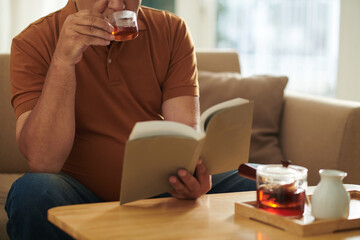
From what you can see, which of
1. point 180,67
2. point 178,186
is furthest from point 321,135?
point 178,186

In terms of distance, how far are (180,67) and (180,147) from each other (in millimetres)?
620

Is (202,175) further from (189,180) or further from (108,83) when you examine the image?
(108,83)

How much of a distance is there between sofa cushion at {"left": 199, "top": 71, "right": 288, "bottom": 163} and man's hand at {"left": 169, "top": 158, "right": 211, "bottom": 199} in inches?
38.2

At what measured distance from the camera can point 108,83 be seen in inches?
65.9

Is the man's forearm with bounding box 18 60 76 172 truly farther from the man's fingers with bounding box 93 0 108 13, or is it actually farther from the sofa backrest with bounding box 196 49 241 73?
the sofa backrest with bounding box 196 49 241 73

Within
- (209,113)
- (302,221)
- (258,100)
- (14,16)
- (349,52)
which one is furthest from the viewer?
(349,52)

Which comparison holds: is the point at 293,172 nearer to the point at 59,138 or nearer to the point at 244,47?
the point at 59,138

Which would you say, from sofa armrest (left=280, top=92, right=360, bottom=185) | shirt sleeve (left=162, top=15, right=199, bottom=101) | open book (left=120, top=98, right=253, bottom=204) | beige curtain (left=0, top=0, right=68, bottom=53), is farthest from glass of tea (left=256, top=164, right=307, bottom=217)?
beige curtain (left=0, top=0, right=68, bottom=53)

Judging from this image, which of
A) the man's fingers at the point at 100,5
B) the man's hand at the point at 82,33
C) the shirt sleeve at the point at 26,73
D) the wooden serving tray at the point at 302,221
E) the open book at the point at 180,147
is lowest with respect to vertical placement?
the wooden serving tray at the point at 302,221

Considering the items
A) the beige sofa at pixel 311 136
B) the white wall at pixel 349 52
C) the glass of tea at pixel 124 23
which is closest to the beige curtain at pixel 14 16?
the beige sofa at pixel 311 136

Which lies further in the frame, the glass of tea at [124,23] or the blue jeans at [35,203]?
the glass of tea at [124,23]

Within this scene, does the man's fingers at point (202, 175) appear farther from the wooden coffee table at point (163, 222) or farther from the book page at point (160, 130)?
the book page at point (160, 130)

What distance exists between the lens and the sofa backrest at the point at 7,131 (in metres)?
2.16

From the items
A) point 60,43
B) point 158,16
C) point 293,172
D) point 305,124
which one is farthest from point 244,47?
point 293,172
